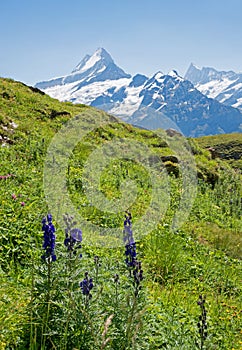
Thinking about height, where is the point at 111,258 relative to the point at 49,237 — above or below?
below

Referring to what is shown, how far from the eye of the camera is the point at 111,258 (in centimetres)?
682

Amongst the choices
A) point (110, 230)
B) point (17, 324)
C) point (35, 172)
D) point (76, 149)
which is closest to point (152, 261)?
point (110, 230)

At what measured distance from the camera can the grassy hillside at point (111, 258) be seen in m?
3.74

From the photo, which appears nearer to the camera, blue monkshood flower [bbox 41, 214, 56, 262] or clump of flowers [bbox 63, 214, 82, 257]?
blue monkshood flower [bbox 41, 214, 56, 262]

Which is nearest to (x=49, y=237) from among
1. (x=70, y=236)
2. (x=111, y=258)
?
(x=70, y=236)

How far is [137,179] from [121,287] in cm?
951

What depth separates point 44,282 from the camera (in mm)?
3859

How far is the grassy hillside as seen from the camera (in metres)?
3.74

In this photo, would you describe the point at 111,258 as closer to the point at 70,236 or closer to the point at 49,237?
the point at 70,236

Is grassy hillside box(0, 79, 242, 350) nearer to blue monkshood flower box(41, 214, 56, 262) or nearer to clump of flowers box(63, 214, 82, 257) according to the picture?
clump of flowers box(63, 214, 82, 257)

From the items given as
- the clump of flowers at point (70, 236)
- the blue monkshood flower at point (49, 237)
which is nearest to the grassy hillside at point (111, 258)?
the clump of flowers at point (70, 236)

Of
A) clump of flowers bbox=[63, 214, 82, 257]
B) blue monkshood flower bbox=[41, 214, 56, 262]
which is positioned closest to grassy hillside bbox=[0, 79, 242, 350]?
clump of flowers bbox=[63, 214, 82, 257]

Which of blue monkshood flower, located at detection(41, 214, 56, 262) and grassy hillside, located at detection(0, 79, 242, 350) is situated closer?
blue monkshood flower, located at detection(41, 214, 56, 262)

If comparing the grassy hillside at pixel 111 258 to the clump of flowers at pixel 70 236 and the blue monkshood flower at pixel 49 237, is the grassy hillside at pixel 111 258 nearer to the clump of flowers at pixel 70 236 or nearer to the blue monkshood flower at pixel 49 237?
the clump of flowers at pixel 70 236
